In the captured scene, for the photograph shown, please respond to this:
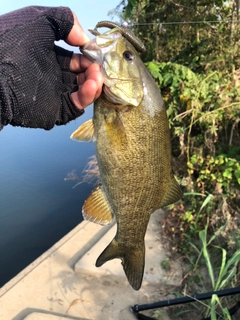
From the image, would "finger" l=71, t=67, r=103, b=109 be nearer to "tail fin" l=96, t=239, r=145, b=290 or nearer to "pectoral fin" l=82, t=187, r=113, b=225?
"pectoral fin" l=82, t=187, r=113, b=225

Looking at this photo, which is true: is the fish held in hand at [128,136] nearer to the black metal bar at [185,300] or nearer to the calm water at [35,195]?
the black metal bar at [185,300]

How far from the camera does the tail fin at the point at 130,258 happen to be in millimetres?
1772

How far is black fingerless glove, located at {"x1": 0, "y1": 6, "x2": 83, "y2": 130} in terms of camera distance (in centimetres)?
142

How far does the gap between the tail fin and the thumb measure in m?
1.04

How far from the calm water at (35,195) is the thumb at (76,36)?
6.78 feet

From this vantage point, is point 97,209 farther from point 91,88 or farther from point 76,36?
point 76,36

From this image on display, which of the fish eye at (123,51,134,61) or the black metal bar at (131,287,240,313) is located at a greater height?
the fish eye at (123,51,134,61)

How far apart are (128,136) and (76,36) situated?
1.73 ft

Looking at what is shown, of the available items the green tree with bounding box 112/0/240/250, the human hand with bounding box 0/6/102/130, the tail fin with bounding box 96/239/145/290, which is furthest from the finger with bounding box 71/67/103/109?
the green tree with bounding box 112/0/240/250

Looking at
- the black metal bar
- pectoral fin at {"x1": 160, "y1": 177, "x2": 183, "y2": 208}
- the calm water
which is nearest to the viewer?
pectoral fin at {"x1": 160, "y1": 177, "x2": 183, "y2": 208}

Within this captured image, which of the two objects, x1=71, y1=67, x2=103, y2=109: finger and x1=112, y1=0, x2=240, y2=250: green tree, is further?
x1=112, y1=0, x2=240, y2=250: green tree

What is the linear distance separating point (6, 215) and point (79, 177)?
1.60 m

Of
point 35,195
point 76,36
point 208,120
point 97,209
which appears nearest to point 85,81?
point 76,36

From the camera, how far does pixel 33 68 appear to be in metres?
1.53
